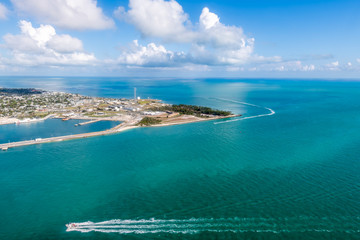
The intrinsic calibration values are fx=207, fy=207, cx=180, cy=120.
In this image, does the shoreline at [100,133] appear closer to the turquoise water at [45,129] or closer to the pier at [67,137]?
the pier at [67,137]

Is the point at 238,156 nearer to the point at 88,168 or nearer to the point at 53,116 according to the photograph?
the point at 88,168

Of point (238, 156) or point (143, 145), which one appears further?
point (143, 145)

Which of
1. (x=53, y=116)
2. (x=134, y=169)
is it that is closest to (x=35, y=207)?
(x=134, y=169)

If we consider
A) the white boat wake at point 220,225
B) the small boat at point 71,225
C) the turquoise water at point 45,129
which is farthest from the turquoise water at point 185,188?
the turquoise water at point 45,129

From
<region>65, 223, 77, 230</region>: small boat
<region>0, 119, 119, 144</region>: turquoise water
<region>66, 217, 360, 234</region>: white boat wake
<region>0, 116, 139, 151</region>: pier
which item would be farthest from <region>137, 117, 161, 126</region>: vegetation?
<region>65, 223, 77, 230</region>: small boat

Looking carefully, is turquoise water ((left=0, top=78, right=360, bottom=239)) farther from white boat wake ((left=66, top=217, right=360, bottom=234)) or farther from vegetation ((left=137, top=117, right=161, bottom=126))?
vegetation ((left=137, top=117, right=161, bottom=126))

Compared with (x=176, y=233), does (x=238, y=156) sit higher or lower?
higher
